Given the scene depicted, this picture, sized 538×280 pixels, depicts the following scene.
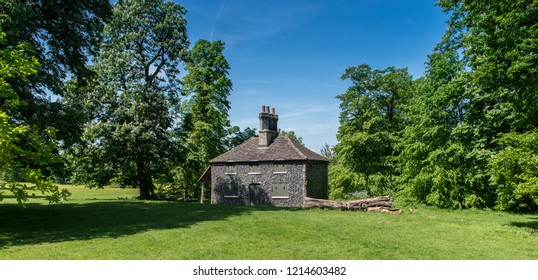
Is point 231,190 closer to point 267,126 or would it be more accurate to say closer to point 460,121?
point 267,126

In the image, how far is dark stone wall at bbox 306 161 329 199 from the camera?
1233 inches

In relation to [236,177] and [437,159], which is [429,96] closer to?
[437,159]

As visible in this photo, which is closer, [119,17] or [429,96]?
[429,96]

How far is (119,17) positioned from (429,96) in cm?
2630

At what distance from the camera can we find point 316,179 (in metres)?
32.7

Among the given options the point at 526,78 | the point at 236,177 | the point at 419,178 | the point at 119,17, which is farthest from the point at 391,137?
the point at 119,17

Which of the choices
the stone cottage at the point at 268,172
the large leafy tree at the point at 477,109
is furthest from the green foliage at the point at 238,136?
the large leafy tree at the point at 477,109

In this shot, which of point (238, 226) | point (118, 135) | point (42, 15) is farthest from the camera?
point (118, 135)

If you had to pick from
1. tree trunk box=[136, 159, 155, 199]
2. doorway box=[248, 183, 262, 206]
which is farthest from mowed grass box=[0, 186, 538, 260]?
tree trunk box=[136, 159, 155, 199]

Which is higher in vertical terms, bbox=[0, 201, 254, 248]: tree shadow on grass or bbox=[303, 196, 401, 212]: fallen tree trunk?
bbox=[303, 196, 401, 212]: fallen tree trunk

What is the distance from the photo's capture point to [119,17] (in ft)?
110

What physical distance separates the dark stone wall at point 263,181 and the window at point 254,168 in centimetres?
20

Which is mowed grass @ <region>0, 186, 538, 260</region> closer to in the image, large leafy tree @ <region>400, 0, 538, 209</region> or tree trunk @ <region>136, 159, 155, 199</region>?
large leafy tree @ <region>400, 0, 538, 209</region>

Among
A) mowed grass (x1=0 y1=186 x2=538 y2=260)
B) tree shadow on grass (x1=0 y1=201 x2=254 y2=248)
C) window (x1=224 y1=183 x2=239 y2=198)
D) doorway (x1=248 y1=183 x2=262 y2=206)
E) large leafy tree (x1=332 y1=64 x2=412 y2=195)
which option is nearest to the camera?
mowed grass (x1=0 y1=186 x2=538 y2=260)
